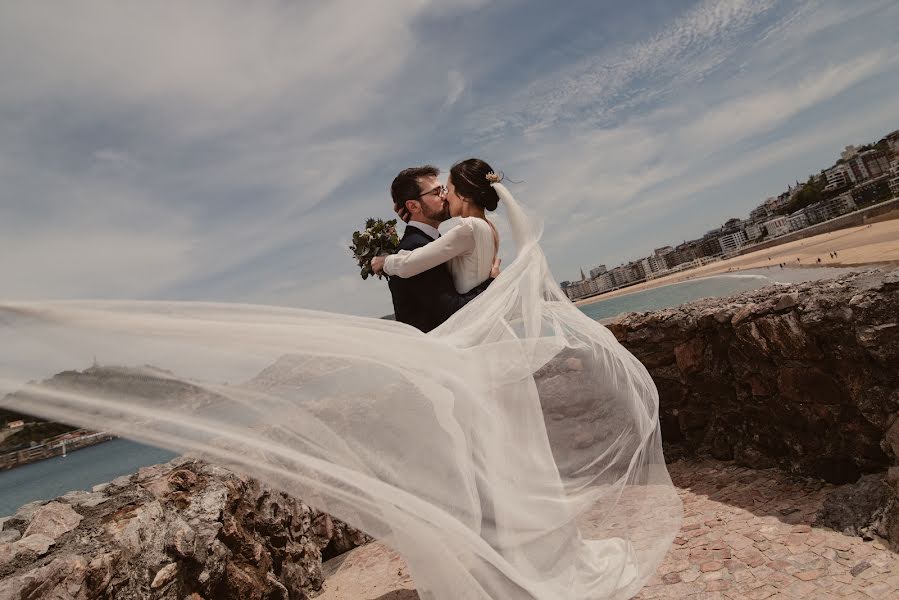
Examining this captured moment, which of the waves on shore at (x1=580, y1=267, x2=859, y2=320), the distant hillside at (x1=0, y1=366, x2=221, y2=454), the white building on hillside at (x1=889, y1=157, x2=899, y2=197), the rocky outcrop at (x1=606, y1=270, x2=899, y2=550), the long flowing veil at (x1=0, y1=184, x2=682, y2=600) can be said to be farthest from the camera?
the white building on hillside at (x1=889, y1=157, x2=899, y2=197)

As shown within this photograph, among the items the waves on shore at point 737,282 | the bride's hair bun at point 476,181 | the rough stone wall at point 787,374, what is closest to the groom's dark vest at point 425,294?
the bride's hair bun at point 476,181

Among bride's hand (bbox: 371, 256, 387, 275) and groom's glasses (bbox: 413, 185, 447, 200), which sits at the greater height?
groom's glasses (bbox: 413, 185, 447, 200)

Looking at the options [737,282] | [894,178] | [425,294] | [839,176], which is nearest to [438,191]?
[425,294]

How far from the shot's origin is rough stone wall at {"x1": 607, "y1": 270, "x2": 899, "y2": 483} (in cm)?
304

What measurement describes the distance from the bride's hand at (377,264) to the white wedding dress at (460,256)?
0.07m

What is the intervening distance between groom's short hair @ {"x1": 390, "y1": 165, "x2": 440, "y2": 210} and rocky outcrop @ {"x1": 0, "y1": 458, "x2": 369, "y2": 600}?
2.38 metres

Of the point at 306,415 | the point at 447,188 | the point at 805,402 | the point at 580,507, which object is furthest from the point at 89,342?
the point at 805,402

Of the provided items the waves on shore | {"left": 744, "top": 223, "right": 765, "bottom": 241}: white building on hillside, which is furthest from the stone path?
{"left": 744, "top": 223, "right": 765, "bottom": 241}: white building on hillside

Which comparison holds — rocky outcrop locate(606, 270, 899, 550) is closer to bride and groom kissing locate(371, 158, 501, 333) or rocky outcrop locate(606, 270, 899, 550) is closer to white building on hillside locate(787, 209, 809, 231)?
bride and groom kissing locate(371, 158, 501, 333)

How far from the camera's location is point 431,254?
8.20 ft

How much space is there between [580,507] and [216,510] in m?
2.47

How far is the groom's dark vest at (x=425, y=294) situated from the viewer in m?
2.76

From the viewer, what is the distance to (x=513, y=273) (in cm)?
294

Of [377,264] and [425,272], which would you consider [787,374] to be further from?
[377,264]
